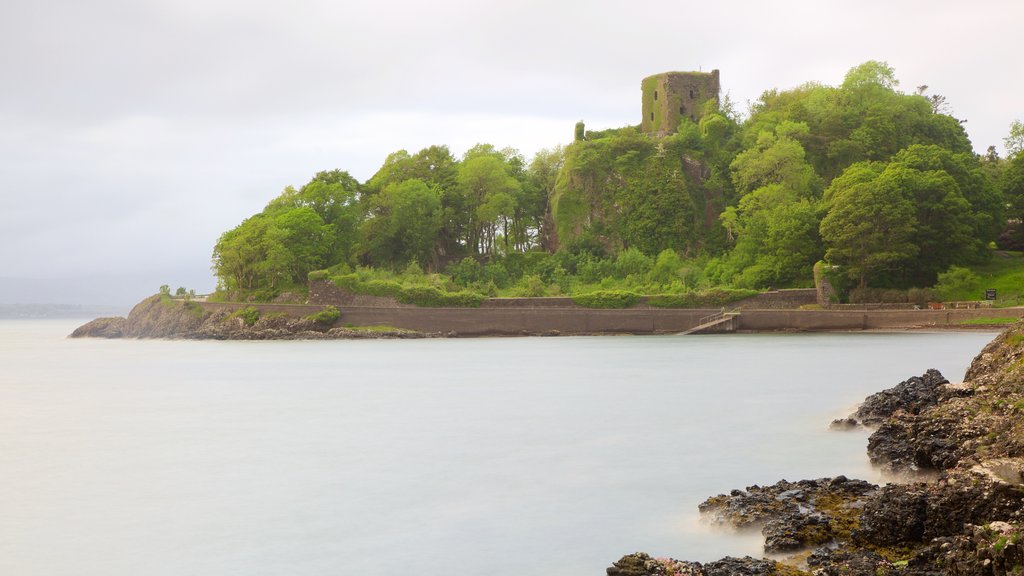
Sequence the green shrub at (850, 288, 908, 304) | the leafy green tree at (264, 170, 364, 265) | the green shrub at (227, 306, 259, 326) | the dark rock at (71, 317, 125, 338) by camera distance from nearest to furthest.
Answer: the green shrub at (850, 288, 908, 304) < the green shrub at (227, 306, 259, 326) < the leafy green tree at (264, 170, 364, 265) < the dark rock at (71, 317, 125, 338)

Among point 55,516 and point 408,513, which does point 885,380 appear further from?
point 55,516

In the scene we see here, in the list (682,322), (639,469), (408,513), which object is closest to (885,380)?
(639,469)

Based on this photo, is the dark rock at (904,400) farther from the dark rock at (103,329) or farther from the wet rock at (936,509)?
the dark rock at (103,329)

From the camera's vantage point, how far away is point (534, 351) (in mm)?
41625

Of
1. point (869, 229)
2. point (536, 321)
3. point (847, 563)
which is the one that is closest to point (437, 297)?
point (536, 321)

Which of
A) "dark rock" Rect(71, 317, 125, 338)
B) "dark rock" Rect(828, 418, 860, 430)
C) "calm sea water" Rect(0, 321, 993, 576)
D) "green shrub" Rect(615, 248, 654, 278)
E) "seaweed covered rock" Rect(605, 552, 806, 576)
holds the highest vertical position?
"green shrub" Rect(615, 248, 654, 278)

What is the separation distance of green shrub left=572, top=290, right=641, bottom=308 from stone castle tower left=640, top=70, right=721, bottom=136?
22.4 m

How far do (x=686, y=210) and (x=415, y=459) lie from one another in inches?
1877

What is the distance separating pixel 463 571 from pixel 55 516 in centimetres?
678

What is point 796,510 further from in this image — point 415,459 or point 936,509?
point 415,459

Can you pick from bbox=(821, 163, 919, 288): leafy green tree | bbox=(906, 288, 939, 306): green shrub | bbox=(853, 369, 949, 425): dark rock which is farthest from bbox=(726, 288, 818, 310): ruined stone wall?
bbox=(853, 369, 949, 425): dark rock

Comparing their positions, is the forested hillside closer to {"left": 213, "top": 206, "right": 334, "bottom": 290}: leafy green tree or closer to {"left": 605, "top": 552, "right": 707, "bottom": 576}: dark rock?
{"left": 213, "top": 206, "right": 334, "bottom": 290}: leafy green tree

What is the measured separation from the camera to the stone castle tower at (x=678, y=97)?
7044cm

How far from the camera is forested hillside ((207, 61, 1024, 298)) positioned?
2053 inches
